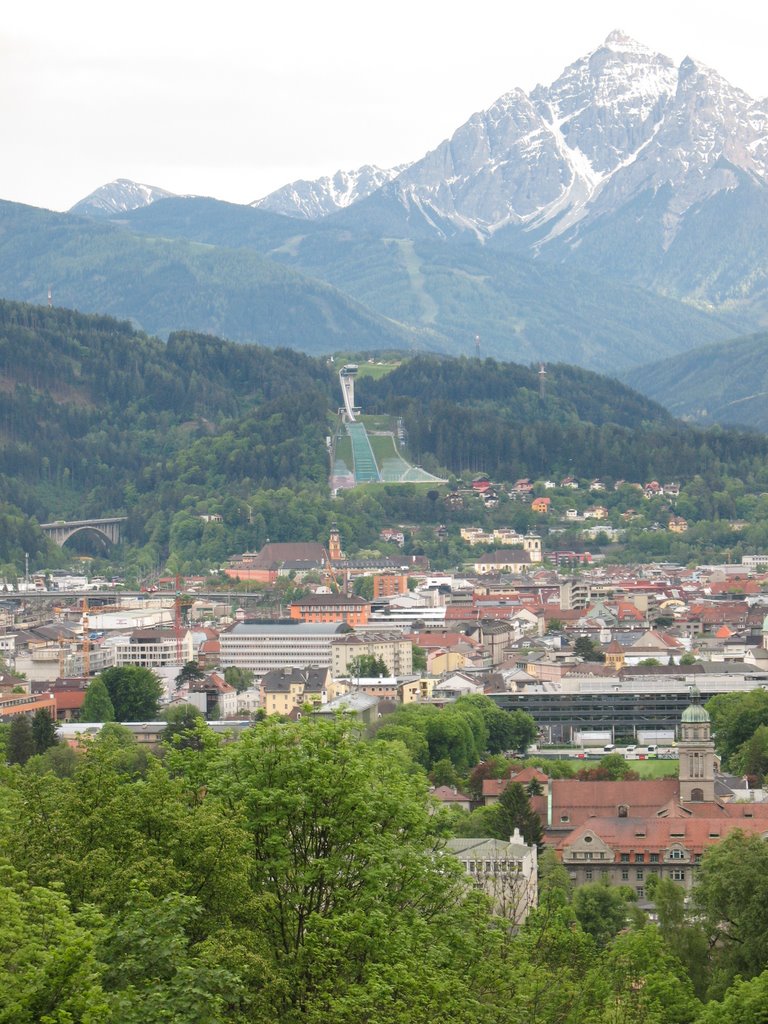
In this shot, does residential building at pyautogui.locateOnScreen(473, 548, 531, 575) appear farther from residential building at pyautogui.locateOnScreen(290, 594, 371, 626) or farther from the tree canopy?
the tree canopy

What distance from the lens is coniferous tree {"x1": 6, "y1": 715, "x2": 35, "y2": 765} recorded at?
3059 inches

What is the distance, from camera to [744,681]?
4149 inches

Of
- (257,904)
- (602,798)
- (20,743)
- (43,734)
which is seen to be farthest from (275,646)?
(257,904)

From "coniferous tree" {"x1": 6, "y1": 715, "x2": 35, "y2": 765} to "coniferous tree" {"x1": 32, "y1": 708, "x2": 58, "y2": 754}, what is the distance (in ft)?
0.70

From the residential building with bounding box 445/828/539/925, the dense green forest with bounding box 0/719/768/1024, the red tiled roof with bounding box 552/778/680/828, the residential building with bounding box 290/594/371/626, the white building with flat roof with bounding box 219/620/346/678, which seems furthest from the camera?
the residential building with bounding box 290/594/371/626

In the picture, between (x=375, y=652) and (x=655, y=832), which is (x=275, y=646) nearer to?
(x=375, y=652)

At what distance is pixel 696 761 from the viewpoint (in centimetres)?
7250

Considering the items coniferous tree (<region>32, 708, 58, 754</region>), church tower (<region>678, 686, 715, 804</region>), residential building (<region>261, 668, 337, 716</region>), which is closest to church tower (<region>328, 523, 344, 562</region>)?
residential building (<region>261, 668, 337, 716</region>)

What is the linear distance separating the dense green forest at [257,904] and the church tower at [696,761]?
34.2m

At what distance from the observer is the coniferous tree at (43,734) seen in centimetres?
8125

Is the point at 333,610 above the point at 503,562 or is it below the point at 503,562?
above

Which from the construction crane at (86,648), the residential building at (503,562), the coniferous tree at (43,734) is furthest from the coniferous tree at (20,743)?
the residential building at (503,562)

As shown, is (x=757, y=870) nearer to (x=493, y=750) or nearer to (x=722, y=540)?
(x=493, y=750)

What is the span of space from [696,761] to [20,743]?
21.3 metres
